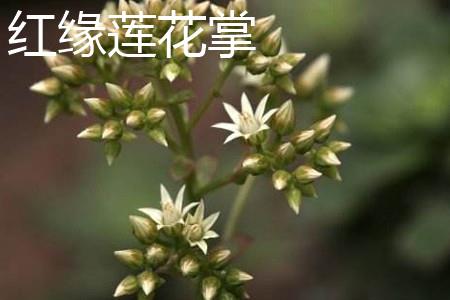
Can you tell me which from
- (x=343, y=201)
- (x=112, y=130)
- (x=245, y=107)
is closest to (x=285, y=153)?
(x=245, y=107)

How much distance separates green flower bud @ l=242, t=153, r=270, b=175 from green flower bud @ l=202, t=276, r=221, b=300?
14.1 inches

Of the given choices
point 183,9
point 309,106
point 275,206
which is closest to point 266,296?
point 275,206

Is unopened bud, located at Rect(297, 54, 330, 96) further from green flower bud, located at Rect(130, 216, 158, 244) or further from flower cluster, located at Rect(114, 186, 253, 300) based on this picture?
green flower bud, located at Rect(130, 216, 158, 244)

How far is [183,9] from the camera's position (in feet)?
12.3

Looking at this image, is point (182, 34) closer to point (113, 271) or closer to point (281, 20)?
point (113, 271)

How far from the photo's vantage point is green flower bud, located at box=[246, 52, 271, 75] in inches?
143

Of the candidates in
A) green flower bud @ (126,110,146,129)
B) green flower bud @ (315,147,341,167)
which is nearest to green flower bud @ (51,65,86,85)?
green flower bud @ (126,110,146,129)

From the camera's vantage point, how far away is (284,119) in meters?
3.60

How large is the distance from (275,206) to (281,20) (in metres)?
1.20

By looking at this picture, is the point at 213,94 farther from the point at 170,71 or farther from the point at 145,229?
the point at 145,229

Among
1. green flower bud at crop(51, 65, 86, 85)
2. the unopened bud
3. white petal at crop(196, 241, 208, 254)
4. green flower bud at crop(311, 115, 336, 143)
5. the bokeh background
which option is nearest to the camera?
white petal at crop(196, 241, 208, 254)

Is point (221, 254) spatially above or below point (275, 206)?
above

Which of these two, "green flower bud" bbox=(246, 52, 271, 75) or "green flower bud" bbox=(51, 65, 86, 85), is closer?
"green flower bud" bbox=(246, 52, 271, 75)

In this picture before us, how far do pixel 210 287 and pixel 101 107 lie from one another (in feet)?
2.22
